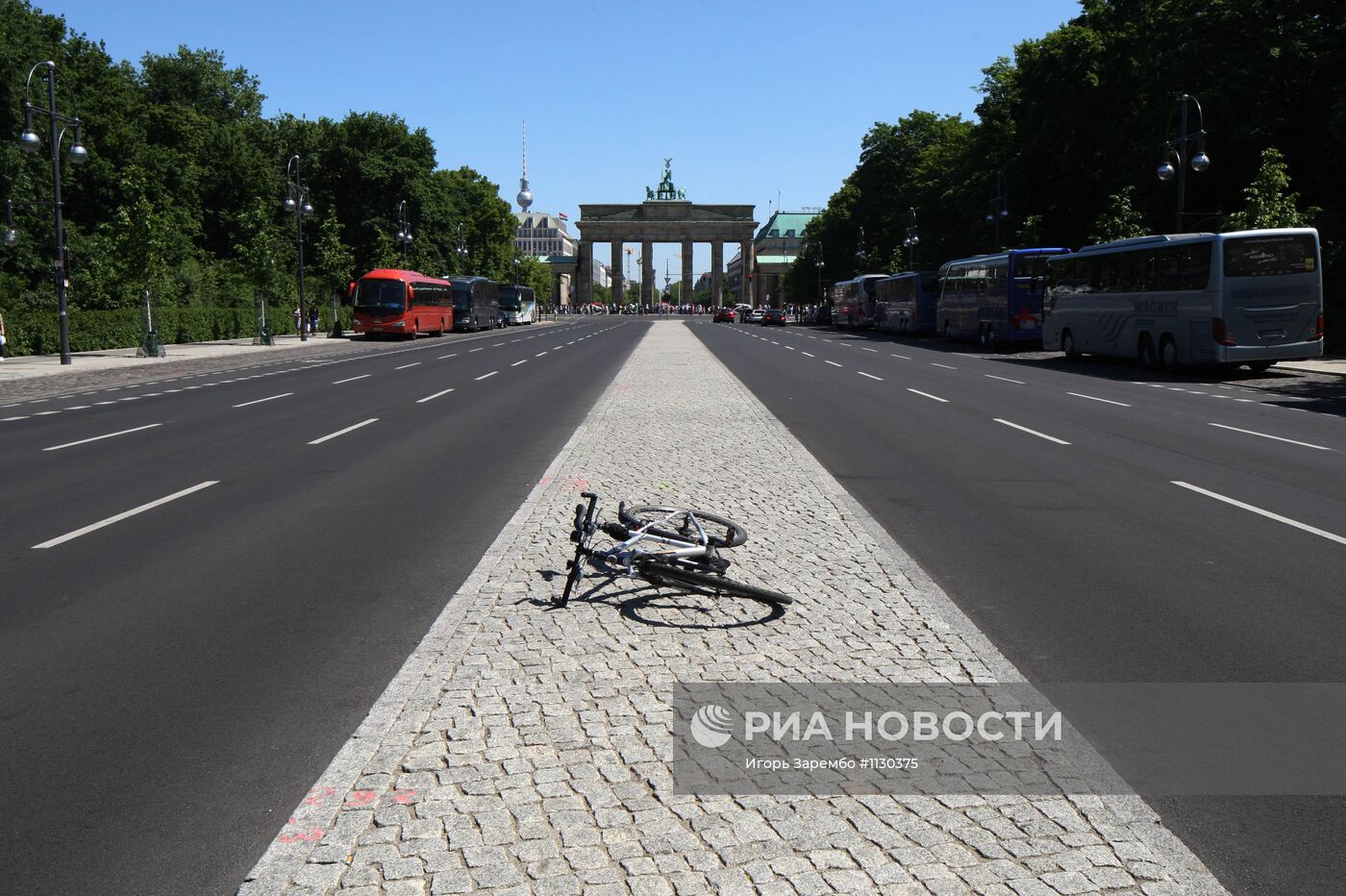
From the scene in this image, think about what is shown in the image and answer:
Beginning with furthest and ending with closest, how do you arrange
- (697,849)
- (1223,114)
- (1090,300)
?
(1223,114) → (1090,300) → (697,849)

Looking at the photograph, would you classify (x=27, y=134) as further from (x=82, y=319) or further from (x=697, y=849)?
(x=697, y=849)

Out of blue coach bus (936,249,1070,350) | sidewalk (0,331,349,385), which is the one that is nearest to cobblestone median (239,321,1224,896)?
sidewalk (0,331,349,385)

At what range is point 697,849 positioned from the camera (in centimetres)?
334

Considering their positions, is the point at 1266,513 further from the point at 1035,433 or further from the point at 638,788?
the point at 638,788

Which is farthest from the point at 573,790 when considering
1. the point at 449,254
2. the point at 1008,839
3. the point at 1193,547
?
the point at 449,254

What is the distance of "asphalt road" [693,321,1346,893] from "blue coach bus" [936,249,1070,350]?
63.3 ft

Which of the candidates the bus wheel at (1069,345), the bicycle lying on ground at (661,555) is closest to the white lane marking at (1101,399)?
the bus wheel at (1069,345)

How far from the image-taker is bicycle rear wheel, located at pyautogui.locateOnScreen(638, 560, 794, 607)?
5.88 m

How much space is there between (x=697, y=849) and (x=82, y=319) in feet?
137

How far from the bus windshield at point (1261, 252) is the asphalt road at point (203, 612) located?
16453 mm

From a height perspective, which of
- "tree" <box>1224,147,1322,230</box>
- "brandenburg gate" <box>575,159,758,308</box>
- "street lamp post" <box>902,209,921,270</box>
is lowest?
"tree" <box>1224,147,1322,230</box>

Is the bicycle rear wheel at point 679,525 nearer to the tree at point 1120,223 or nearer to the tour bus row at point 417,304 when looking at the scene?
the tree at point 1120,223

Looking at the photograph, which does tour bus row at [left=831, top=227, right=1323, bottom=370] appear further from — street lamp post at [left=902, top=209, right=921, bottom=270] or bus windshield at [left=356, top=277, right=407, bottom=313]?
bus windshield at [left=356, top=277, right=407, bottom=313]

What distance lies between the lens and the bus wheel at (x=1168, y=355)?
2669 cm
